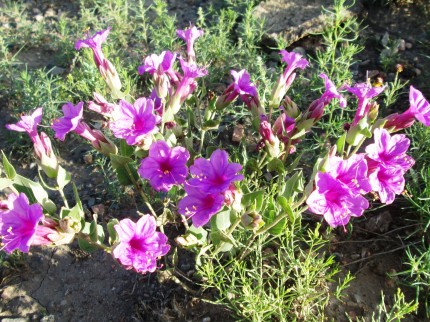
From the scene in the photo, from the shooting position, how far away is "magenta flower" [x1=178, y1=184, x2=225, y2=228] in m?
1.85

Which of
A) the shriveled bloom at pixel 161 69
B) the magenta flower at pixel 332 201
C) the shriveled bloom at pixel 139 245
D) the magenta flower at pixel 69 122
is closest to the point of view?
the magenta flower at pixel 332 201

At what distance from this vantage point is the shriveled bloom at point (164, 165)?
2.01 metres

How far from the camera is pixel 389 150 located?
198cm

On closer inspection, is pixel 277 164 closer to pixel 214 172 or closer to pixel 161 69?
pixel 214 172

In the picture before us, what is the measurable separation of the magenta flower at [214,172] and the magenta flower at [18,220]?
2.07 ft

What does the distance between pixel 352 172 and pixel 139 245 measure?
94 cm

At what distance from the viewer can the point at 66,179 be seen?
2213 mm

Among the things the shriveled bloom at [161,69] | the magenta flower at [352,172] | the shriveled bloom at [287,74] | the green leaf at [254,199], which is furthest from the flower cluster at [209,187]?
the shriveled bloom at [287,74]

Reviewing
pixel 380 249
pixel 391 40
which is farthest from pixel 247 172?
pixel 391 40

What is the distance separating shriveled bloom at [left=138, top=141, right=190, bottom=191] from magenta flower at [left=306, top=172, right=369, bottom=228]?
56 centimetres

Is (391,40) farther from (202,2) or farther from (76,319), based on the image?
(76,319)

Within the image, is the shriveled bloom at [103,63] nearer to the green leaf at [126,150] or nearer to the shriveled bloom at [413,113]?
the green leaf at [126,150]

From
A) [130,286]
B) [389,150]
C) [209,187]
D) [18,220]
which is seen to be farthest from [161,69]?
[130,286]

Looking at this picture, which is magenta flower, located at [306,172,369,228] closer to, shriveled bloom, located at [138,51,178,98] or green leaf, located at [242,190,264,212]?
green leaf, located at [242,190,264,212]
